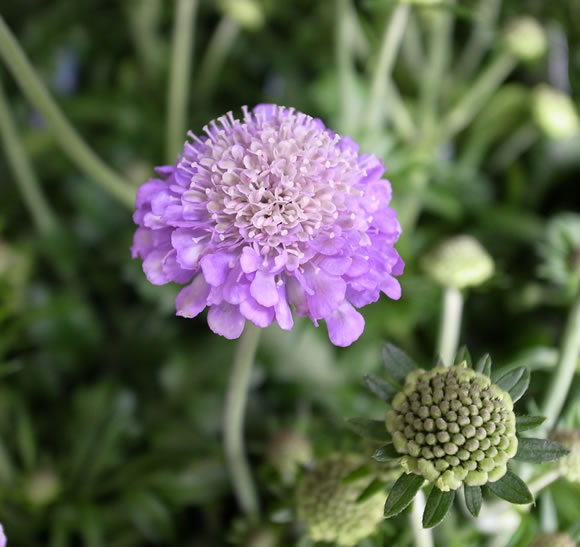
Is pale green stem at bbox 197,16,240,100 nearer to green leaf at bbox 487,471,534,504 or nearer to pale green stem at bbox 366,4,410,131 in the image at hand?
pale green stem at bbox 366,4,410,131

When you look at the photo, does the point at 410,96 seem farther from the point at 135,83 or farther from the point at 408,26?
the point at 135,83

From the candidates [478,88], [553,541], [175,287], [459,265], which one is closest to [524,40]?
[478,88]

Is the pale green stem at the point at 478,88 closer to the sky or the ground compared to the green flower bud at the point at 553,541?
closer to the sky

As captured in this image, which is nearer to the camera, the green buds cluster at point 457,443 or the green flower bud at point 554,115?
the green buds cluster at point 457,443

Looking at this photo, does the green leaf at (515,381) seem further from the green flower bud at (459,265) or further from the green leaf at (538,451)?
the green flower bud at (459,265)

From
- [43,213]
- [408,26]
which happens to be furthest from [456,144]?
[43,213]

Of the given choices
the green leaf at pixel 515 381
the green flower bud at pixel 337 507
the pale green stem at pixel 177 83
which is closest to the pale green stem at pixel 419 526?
the green flower bud at pixel 337 507
